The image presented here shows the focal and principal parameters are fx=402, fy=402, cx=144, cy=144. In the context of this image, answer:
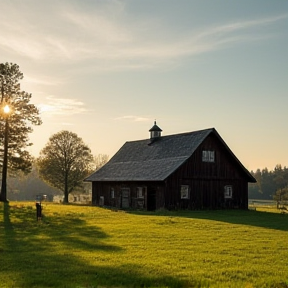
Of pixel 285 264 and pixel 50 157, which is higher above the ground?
pixel 50 157

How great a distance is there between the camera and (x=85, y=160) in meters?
69.0

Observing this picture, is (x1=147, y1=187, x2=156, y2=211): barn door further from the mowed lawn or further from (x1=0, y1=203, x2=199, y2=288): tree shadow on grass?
(x1=0, y1=203, x2=199, y2=288): tree shadow on grass

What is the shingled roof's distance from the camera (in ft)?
133

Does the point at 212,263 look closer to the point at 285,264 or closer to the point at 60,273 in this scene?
the point at 285,264

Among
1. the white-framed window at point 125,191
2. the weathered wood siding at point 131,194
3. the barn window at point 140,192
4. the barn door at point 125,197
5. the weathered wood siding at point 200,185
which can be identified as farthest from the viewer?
the white-framed window at point 125,191

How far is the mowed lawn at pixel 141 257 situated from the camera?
11148 millimetres

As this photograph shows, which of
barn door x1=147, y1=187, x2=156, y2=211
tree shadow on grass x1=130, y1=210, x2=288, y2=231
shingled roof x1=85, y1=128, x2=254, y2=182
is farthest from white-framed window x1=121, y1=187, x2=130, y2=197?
tree shadow on grass x1=130, y1=210, x2=288, y2=231

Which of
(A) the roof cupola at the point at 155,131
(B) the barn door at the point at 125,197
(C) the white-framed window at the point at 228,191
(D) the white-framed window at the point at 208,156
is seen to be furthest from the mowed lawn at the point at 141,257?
(A) the roof cupola at the point at 155,131

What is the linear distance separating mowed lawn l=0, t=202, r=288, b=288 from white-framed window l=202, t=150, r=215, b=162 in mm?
19498

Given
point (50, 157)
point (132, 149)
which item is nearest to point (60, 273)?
point (132, 149)

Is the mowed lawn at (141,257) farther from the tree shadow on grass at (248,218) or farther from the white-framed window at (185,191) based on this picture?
the white-framed window at (185,191)

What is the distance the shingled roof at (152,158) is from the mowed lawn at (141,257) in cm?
1793

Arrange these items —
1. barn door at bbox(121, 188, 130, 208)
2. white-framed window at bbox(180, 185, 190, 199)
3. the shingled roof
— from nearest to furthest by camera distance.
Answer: white-framed window at bbox(180, 185, 190, 199) → the shingled roof → barn door at bbox(121, 188, 130, 208)

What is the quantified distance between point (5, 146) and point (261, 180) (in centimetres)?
10232
